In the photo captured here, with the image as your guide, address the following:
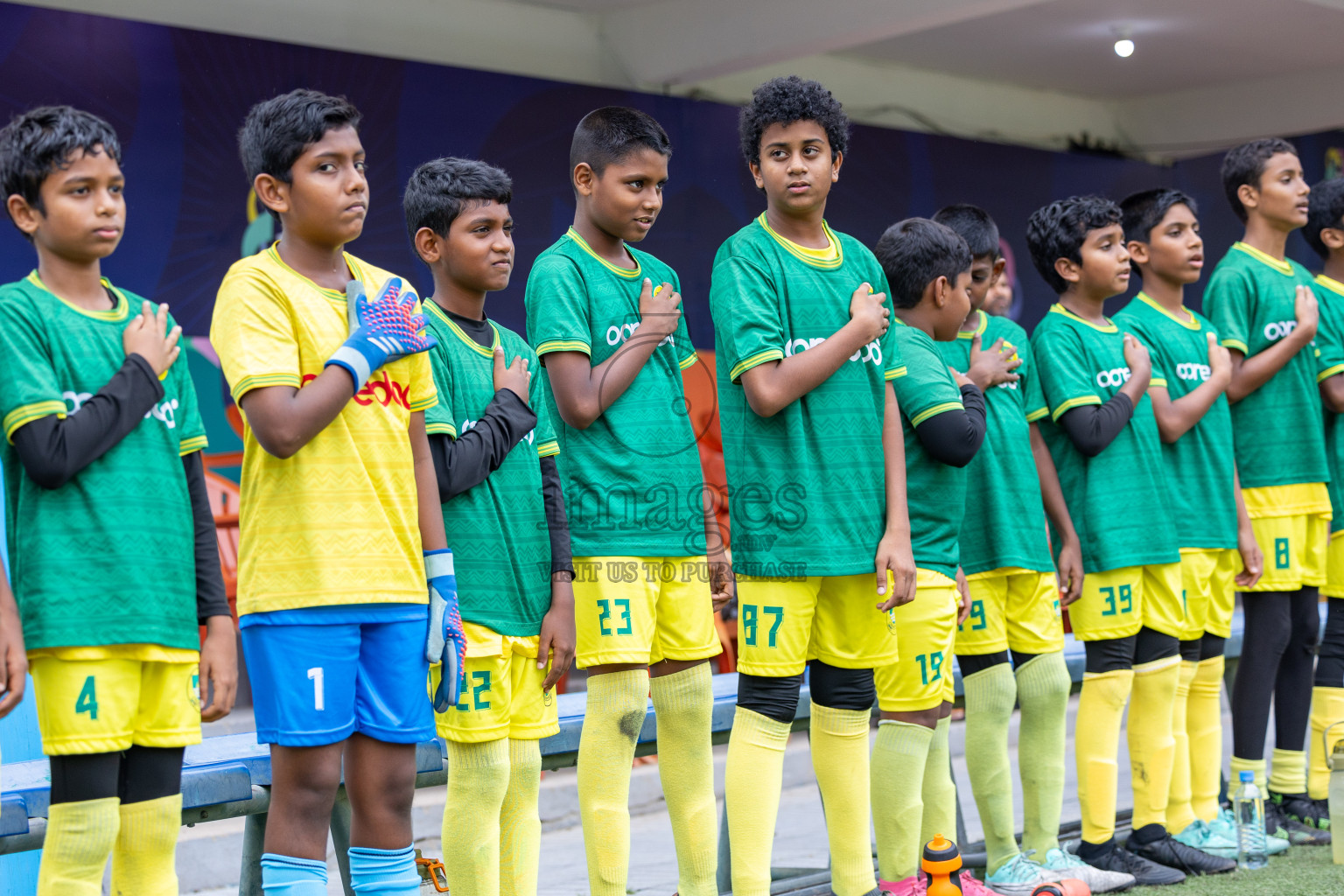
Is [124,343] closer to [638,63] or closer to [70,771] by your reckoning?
[70,771]

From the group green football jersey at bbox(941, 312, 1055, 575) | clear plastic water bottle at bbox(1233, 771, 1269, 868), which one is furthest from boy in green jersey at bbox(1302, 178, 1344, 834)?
green football jersey at bbox(941, 312, 1055, 575)

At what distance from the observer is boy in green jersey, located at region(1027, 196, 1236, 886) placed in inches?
154

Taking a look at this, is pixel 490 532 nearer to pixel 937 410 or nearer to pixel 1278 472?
pixel 937 410

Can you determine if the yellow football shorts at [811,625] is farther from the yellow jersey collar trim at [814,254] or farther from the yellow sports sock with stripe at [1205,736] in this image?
the yellow sports sock with stripe at [1205,736]

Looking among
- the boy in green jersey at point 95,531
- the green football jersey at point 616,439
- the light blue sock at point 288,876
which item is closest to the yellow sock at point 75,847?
the boy in green jersey at point 95,531

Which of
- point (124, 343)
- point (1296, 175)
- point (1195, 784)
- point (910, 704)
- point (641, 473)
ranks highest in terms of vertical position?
point (1296, 175)

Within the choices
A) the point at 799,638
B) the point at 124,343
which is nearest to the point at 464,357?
the point at 124,343

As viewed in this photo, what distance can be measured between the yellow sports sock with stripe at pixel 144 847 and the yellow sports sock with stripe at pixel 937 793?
1.91m

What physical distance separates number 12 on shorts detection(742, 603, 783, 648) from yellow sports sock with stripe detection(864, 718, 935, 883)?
488mm

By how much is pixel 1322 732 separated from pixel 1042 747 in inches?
58.2

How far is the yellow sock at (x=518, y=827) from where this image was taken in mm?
2924

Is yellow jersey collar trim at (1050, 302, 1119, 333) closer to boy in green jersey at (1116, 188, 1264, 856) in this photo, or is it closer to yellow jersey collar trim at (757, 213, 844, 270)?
boy in green jersey at (1116, 188, 1264, 856)

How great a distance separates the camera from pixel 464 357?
2.95 m

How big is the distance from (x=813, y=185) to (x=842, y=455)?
0.61 meters
